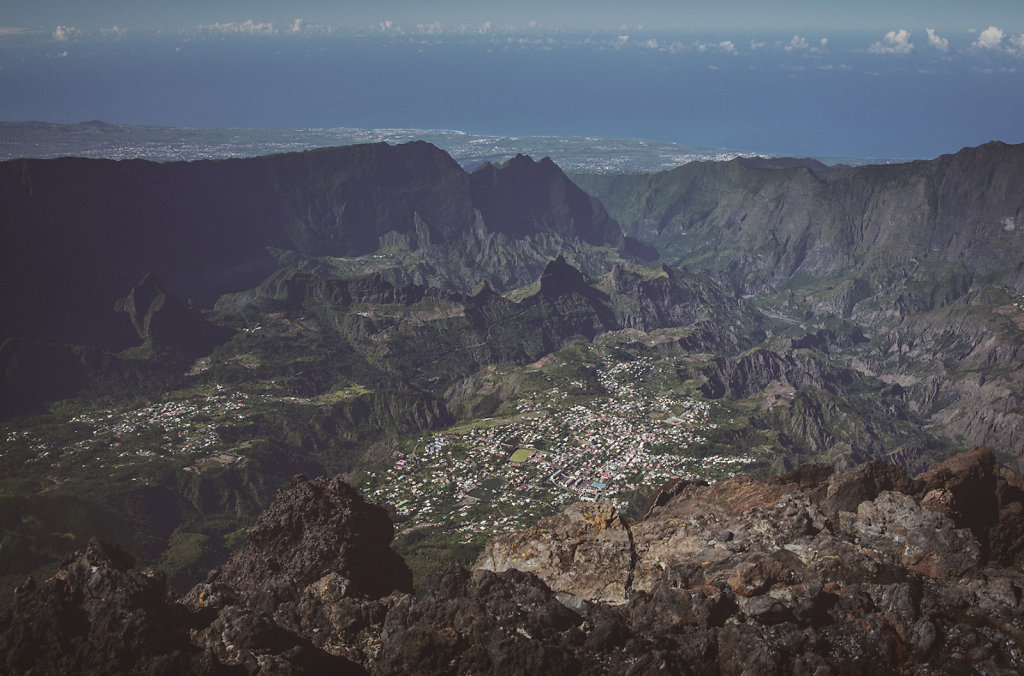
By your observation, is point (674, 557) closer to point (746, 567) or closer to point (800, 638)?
point (746, 567)

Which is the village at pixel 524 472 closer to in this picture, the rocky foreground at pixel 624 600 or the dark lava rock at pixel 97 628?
the rocky foreground at pixel 624 600

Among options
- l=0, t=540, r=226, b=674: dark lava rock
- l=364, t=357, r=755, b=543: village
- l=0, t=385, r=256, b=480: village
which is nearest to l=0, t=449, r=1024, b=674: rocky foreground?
l=0, t=540, r=226, b=674: dark lava rock

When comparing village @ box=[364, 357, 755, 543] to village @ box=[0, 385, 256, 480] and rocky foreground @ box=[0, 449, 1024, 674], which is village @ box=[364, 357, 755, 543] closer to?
village @ box=[0, 385, 256, 480]

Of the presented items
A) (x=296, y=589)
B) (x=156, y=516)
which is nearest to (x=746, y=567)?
(x=296, y=589)

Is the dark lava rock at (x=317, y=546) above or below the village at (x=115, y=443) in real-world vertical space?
above

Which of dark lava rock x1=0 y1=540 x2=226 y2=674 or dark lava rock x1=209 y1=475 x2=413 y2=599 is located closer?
dark lava rock x1=0 y1=540 x2=226 y2=674

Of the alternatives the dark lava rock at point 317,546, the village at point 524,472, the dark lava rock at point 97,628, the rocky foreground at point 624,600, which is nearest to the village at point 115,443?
the village at point 524,472
